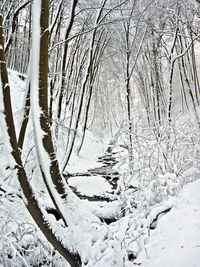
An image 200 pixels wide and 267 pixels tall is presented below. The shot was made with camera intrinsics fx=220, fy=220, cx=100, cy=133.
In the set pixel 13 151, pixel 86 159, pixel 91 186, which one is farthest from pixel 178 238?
pixel 86 159

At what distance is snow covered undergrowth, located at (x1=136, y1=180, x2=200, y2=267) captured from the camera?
4.91ft

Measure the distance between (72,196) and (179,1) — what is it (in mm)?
6420

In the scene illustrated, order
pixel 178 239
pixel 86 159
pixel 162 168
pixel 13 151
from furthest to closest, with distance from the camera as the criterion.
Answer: pixel 86 159 → pixel 162 168 → pixel 13 151 → pixel 178 239

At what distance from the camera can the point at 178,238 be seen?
70.0 inches

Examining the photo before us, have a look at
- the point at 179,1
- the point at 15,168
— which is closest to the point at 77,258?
the point at 15,168

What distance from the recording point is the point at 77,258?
7.90 ft

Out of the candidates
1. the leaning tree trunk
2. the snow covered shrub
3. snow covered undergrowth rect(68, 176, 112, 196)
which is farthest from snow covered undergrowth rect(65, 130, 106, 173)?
the leaning tree trunk

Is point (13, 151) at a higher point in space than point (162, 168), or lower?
higher

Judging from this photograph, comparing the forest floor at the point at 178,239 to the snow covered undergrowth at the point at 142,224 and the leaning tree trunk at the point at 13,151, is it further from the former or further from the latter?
the leaning tree trunk at the point at 13,151

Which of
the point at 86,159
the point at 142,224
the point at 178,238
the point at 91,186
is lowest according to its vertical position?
the point at 86,159

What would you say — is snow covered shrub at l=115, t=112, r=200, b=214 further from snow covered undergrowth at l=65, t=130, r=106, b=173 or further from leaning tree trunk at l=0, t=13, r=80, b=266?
snow covered undergrowth at l=65, t=130, r=106, b=173

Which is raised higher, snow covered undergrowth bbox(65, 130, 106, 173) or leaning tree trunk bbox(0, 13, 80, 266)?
leaning tree trunk bbox(0, 13, 80, 266)

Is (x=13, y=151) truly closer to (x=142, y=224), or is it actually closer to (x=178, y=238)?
(x=178, y=238)

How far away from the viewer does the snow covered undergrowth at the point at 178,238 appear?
1495 millimetres
